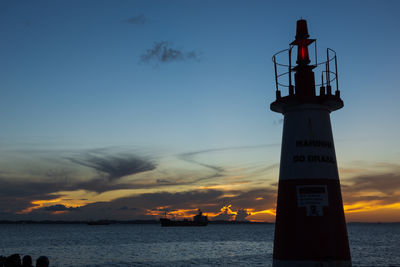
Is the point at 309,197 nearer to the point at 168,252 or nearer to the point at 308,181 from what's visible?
the point at 308,181

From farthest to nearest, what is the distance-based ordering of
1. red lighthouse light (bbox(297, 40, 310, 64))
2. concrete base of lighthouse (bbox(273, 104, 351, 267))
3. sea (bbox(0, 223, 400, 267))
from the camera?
sea (bbox(0, 223, 400, 267)), red lighthouse light (bbox(297, 40, 310, 64)), concrete base of lighthouse (bbox(273, 104, 351, 267))

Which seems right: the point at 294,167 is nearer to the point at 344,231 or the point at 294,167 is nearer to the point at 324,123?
the point at 324,123

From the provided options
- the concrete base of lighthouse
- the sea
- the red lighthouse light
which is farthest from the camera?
the sea

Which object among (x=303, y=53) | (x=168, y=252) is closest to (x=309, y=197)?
(x=303, y=53)

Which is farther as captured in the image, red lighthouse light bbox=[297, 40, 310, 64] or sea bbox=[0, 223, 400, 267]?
sea bbox=[0, 223, 400, 267]

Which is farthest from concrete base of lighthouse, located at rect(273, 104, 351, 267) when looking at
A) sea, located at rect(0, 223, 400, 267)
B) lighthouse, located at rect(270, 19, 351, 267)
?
sea, located at rect(0, 223, 400, 267)

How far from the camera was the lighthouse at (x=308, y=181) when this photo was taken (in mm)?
7980

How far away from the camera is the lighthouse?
7.98m

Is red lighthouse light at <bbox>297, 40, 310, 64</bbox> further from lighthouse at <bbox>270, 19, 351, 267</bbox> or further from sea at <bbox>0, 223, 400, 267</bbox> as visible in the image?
sea at <bbox>0, 223, 400, 267</bbox>

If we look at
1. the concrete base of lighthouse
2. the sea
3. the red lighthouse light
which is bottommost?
the sea

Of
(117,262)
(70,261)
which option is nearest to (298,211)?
(117,262)

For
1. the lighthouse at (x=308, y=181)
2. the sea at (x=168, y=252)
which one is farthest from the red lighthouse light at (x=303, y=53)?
→ the sea at (x=168, y=252)

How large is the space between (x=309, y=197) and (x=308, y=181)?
0.33m

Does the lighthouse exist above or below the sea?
above
